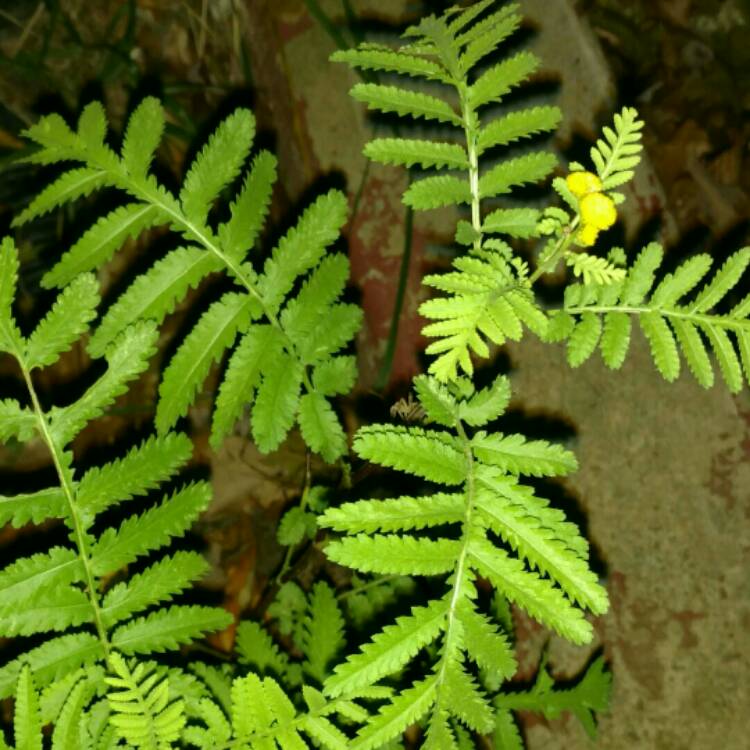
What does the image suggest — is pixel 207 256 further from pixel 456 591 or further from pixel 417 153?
pixel 456 591

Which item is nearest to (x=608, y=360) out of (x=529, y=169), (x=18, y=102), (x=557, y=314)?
(x=557, y=314)

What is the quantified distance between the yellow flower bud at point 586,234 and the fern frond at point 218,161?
0.61m

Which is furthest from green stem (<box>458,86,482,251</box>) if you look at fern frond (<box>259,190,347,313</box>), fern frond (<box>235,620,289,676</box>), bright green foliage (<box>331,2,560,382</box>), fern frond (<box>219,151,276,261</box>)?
fern frond (<box>235,620,289,676</box>)

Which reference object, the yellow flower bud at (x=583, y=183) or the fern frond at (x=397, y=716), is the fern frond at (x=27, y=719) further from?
the yellow flower bud at (x=583, y=183)

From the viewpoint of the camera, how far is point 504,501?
43.4 inches

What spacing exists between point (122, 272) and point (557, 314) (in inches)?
78.8

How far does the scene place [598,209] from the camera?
1.12 metres

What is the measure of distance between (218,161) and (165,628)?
842 millimetres

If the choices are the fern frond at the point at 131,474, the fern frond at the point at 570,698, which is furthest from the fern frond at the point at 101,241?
the fern frond at the point at 570,698

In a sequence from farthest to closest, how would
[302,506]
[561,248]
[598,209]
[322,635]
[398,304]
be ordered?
1. [398,304]
2. [302,506]
3. [322,635]
4. [561,248]
5. [598,209]

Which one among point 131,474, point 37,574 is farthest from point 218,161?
point 37,574

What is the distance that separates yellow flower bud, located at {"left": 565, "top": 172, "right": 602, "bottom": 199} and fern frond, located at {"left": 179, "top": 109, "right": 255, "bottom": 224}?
1.95ft

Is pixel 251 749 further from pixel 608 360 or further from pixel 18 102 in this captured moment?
pixel 18 102

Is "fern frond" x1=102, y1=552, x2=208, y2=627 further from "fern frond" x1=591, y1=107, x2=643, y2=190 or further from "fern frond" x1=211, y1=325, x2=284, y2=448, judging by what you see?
"fern frond" x1=591, y1=107, x2=643, y2=190
